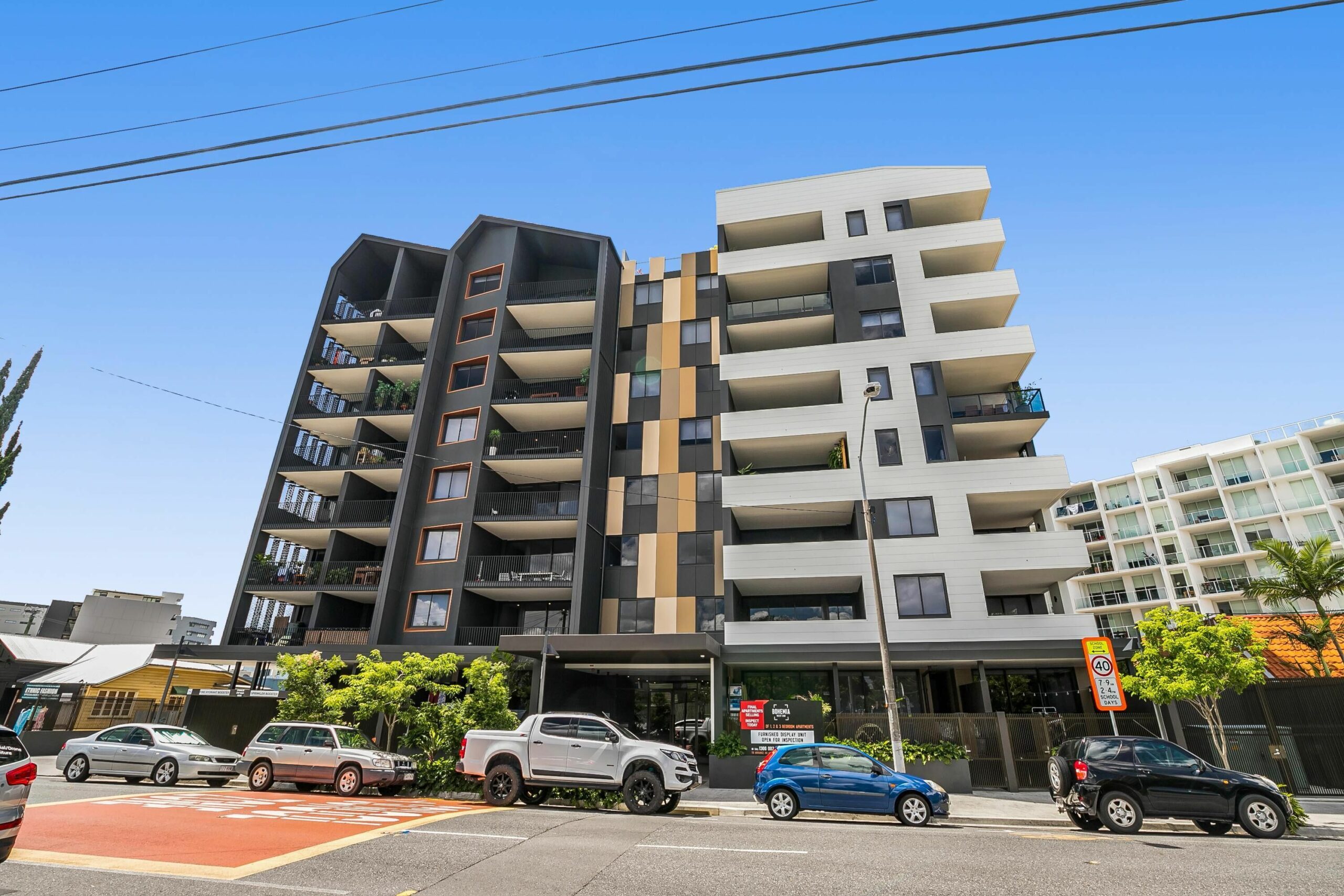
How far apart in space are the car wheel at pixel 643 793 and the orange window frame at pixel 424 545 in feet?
55.2

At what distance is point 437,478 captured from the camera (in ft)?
104

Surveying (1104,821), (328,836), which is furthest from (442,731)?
(1104,821)

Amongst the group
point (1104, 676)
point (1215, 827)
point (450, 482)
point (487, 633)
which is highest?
point (450, 482)

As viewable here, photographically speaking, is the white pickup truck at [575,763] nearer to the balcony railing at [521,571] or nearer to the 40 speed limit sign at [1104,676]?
the 40 speed limit sign at [1104,676]

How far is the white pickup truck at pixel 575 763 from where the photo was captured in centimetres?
1394

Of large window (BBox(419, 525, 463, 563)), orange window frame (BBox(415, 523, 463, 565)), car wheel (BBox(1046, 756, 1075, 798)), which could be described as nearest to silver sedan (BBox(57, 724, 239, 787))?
orange window frame (BBox(415, 523, 463, 565))

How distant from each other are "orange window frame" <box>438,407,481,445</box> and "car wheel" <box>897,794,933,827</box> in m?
23.6

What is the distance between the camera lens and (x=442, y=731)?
17781mm

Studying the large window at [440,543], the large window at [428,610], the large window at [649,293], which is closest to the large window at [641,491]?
the large window at [440,543]

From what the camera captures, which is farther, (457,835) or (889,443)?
(889,443)

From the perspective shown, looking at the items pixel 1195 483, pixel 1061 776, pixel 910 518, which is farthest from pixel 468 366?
pixel 1195 483

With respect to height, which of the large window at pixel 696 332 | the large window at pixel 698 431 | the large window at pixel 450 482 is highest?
the large window at pixel 696 332

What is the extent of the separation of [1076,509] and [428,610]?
222 feet

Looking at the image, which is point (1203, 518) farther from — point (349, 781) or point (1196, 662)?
point (349, 781)
